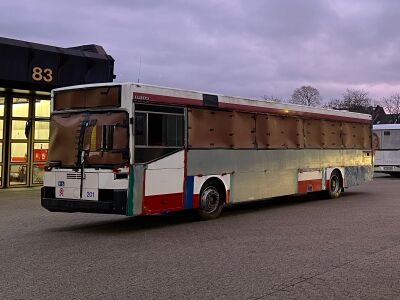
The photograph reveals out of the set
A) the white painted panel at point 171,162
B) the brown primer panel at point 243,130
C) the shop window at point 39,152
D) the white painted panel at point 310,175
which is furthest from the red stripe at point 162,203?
the shop window at point 39,152

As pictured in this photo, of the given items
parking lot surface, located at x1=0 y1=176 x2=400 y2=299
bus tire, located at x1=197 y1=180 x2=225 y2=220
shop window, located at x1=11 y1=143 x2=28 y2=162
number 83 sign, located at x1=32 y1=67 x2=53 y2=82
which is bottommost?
parking lot surface, located at x1=0 y1=176 x2=400 y2=299

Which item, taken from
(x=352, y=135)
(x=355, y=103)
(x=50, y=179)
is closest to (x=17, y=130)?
(x=50, y=179)

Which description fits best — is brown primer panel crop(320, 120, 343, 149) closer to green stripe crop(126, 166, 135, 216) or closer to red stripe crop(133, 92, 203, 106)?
red stripe crop(133, 92, 203, 106)

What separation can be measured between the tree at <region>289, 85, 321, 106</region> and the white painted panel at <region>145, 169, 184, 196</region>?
7859 centimetres

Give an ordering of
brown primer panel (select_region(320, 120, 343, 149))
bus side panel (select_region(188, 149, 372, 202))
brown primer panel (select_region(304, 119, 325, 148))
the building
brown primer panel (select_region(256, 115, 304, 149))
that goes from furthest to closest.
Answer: the building < brown primer panel (select_region(320, 120, 343, 149)) < brown primer panel (select_region(304, 119, 325, 148)) < brown primer panel (select_region(256, 115, 304, 149)) < bus side panel (select_region(188, 149, 372, 202))

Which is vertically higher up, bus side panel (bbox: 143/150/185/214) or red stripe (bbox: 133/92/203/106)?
red stripe (bbox: 133/92/203/106)

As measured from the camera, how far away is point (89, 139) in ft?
34.4

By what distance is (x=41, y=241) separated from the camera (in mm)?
9438

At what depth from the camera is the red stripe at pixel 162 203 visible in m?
10.4

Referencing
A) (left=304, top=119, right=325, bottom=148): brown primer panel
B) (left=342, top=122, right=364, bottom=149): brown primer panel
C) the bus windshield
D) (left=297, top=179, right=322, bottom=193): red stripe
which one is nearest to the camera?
the bus windshield

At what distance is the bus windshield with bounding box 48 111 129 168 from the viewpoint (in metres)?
10.2

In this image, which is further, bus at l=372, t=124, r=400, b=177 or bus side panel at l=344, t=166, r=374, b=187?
bus at l=372, t=124, r=400, b=177

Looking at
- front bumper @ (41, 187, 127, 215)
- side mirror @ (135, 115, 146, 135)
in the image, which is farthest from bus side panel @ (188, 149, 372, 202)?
front bumper @ (41, 187, 127, 215)

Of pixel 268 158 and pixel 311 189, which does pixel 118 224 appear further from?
pixel 311 189
